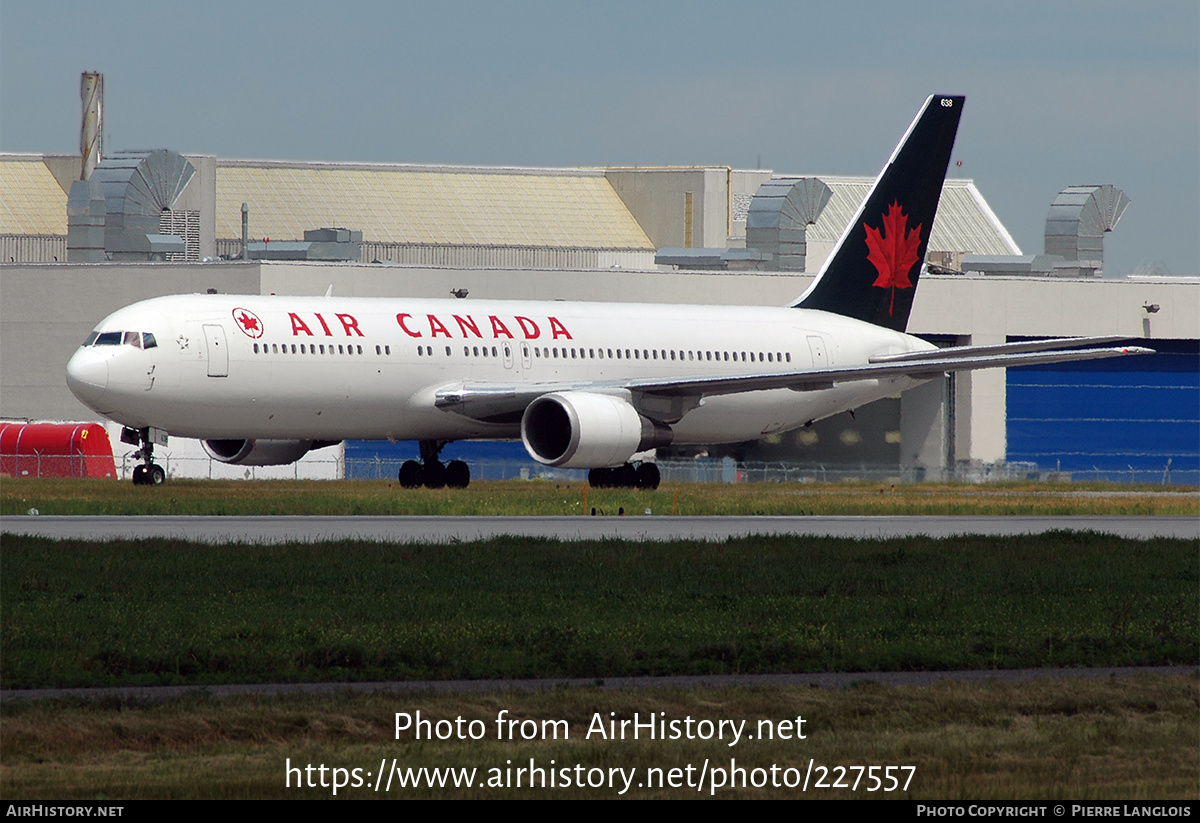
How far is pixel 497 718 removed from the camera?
1330 centimetres

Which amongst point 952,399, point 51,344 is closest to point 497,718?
point 51,344

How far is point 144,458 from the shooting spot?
129 feet

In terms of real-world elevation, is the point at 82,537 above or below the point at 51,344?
below

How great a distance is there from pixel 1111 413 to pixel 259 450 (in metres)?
38.1

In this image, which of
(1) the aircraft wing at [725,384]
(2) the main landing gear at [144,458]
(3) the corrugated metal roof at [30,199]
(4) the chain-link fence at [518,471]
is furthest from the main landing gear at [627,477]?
(3) the corrugated metal roof at [30,199]

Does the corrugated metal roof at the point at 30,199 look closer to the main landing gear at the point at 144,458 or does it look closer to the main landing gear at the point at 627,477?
the main landing gear at the point at 144,458

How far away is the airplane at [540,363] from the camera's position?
3766 cm

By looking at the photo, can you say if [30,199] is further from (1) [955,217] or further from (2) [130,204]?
(1) [955,217]

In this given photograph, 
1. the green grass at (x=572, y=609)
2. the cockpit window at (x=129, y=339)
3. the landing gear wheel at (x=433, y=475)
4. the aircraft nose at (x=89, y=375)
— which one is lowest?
the green grass at (x=572, y=609)

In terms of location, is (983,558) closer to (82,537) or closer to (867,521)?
(867,521)

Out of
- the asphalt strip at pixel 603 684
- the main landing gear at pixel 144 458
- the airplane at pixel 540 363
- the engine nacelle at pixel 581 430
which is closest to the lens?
the asphalt strip at pixel 603 684

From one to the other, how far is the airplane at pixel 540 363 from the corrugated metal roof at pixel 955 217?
40474mm

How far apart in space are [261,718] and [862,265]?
38.4m

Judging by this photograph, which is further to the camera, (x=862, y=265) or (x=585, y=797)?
(x=862, y=265)
